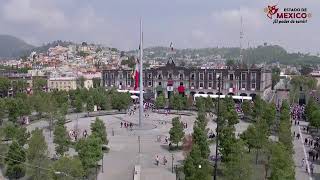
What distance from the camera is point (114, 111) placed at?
8819 centimetres

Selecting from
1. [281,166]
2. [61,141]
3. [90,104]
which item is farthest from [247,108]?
[281,166]

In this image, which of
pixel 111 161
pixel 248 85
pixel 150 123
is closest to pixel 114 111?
pixel 150 123

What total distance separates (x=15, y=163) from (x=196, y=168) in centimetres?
1649

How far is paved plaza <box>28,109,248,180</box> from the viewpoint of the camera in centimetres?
4162

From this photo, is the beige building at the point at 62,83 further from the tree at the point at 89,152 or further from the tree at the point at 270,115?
the tree at the point at 89,152

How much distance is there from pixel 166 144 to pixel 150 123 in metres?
17.9

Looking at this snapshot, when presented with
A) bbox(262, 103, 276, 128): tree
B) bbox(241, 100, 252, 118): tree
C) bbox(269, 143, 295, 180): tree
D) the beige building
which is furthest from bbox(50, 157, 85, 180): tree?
the beige building

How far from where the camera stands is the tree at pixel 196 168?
99.3 ft

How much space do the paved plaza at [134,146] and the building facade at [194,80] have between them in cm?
2524

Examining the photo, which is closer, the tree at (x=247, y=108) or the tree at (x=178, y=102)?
the tree at (x=247, y=108)

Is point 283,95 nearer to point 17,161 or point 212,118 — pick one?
point 212,118

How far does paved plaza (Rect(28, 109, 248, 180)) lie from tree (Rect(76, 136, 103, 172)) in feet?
6.07

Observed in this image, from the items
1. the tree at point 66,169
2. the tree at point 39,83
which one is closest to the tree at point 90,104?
the tree at point 39,83

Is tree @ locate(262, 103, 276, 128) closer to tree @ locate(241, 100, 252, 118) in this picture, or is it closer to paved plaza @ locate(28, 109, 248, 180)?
paved plaza @ locate(28, 109, 248, 180)
